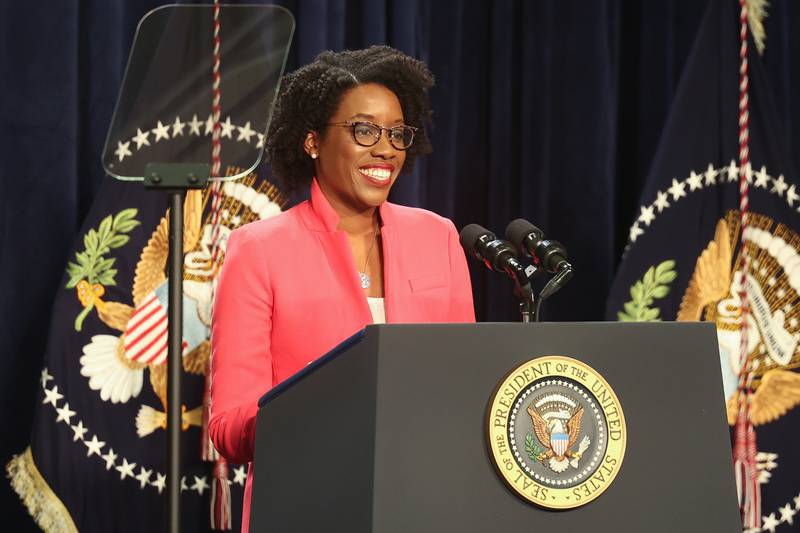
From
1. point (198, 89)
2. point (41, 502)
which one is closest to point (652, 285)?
point (198, 89)

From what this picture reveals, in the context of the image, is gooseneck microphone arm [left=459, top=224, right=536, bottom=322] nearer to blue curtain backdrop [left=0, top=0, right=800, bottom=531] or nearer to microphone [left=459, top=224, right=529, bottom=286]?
microphone [left=459, top=224, right=529, bottom=286]

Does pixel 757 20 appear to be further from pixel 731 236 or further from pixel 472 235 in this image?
pixel 472 235

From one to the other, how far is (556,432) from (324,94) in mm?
949

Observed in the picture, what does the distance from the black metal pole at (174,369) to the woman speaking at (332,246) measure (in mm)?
225

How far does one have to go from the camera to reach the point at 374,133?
5.95ft

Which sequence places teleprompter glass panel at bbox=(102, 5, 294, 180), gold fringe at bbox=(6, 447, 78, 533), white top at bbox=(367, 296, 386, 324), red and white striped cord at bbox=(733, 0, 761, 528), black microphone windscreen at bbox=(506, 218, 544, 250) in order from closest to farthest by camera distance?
black microphone windscreen at bbox=(506, 218, 544, 250)
teleprompter glass panel at bbox=(102, 5, 294, 180)
white top at bbox=(367, 296, 386, 324)
gold fringe at bbox=(6, 447, 78, 533)
red and white striped cord at bbox=(733, 0, 761, 528)

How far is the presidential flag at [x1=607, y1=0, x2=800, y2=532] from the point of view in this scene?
2.70 m

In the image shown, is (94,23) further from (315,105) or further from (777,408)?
(777,408)

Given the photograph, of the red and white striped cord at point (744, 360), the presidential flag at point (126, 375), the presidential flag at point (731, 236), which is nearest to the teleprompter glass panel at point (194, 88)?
the presidential flag at point (126, 375)

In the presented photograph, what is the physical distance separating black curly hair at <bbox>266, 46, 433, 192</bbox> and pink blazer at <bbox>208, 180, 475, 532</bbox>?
5.4 inches

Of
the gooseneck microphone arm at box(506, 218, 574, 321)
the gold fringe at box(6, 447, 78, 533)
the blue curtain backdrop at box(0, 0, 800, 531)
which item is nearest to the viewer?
the gooseneck microphone arm at box(506, 218, 574, 321)

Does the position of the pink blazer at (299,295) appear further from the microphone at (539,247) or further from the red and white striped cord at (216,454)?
the red and white striped cord at (216,454)

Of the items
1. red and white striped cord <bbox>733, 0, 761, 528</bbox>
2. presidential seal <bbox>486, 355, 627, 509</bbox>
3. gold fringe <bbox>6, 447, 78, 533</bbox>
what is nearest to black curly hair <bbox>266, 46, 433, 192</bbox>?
presidential seal <bbox>486, 355, 627, 509</bbox>

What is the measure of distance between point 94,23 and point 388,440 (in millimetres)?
1934
